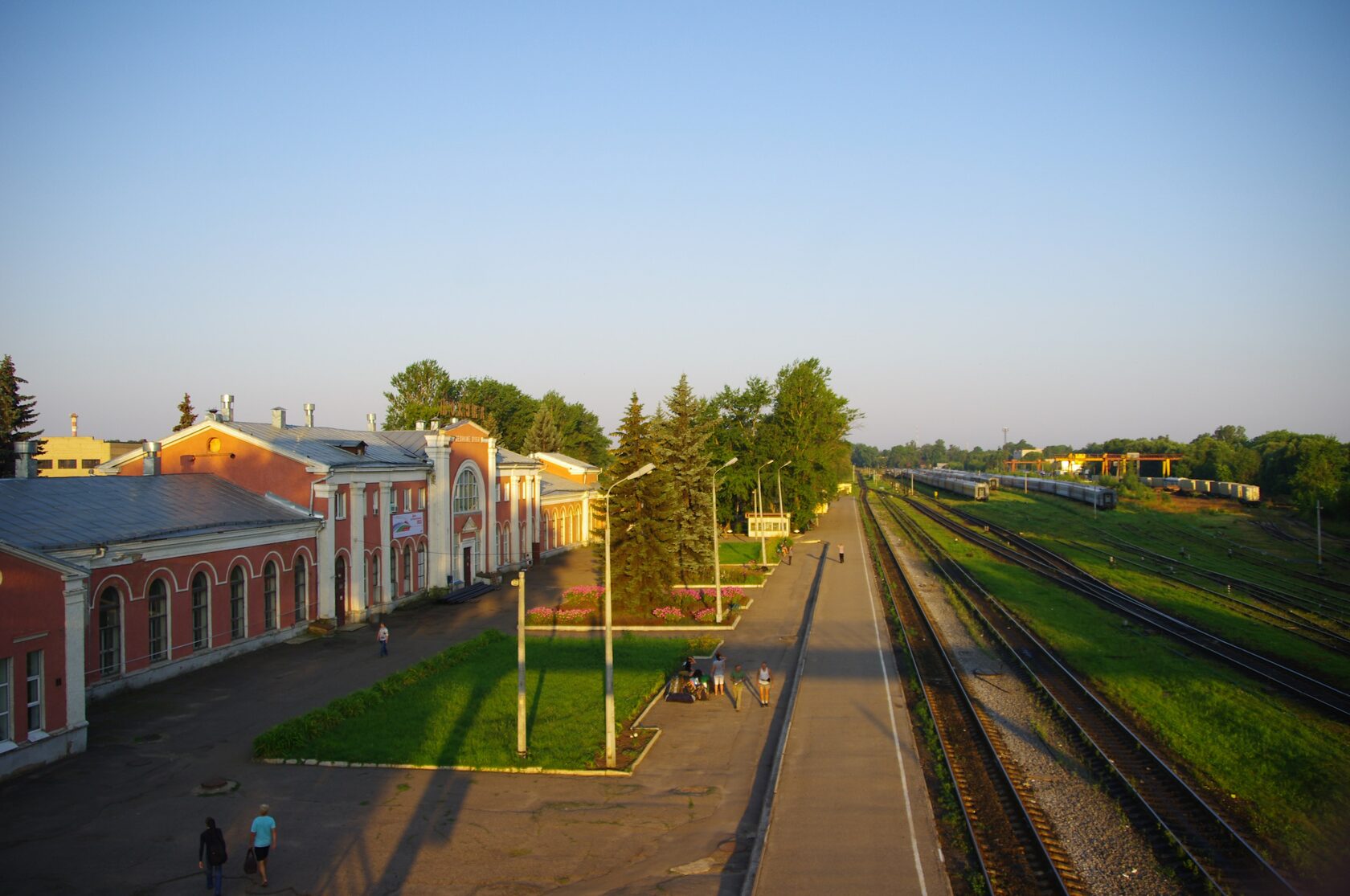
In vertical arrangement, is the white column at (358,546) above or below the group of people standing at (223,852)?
above

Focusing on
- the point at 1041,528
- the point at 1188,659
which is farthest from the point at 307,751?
the point at 1041,528

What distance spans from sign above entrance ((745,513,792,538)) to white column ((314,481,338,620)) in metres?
32.2

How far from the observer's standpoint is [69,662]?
721 inches

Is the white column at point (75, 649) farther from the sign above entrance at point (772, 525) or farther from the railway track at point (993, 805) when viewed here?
the sign above entrance at point (772, 525)

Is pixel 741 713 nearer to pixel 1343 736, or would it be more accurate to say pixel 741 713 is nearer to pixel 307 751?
Result: pixel 307 751

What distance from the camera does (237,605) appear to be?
2820 centimetres

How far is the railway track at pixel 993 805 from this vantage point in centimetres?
1264

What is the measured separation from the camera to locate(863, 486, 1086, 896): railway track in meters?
12.6

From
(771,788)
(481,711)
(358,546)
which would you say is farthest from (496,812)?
(358,546)

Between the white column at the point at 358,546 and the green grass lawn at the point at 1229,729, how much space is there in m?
24.7

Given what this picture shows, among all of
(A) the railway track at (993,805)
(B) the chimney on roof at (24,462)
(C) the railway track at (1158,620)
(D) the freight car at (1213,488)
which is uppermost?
(B) the chimney on roof at (24,462)

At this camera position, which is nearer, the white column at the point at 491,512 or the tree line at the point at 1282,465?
the white column at the point at 491,512

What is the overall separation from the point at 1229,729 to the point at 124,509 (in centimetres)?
2899

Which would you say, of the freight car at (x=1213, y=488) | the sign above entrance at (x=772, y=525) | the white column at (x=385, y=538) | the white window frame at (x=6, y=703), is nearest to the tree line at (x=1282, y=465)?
the freight car at (x=1213, y=488)
